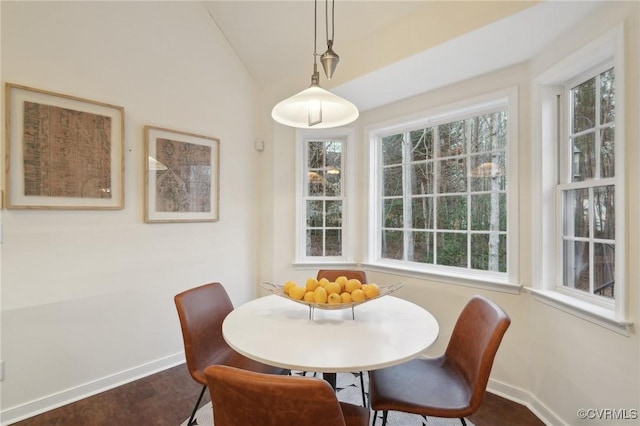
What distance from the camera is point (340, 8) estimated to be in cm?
238

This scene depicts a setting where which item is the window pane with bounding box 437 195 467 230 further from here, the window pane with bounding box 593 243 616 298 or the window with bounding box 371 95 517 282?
the window pane with bounding box 593 243 616 298

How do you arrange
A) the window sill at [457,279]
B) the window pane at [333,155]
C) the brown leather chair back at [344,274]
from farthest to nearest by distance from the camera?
the window pane at [333,155] < the brown leather chair back at [344,274] < the window sill at [457,279]

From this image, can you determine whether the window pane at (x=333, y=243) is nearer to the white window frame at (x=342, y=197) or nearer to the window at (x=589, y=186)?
the white window frame at (x=342, y=197)

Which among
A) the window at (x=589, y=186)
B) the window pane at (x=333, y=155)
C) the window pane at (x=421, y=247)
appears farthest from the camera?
the window pane at (x=333, y=155)

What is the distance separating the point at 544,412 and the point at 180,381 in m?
2.51

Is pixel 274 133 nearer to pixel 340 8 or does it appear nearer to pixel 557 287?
pixel 340 8

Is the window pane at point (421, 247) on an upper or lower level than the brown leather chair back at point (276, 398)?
upper

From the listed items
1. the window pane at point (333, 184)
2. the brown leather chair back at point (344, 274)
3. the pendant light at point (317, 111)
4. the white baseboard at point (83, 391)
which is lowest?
the white baseboard at point (83, 391)

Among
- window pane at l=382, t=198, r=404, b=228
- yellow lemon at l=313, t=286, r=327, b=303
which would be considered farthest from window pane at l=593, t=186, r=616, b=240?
yellow lemon at l=313, t=286, r=327, b=303

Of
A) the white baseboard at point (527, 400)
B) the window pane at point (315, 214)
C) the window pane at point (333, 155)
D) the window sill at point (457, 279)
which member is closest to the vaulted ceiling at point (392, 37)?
the window pane at point (333, 155)

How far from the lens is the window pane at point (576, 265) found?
5.98ft

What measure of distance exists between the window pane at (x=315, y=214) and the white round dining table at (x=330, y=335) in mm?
1489

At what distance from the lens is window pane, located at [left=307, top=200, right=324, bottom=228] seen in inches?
126

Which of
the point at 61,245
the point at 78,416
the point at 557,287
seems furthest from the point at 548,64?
the point at 78,416
